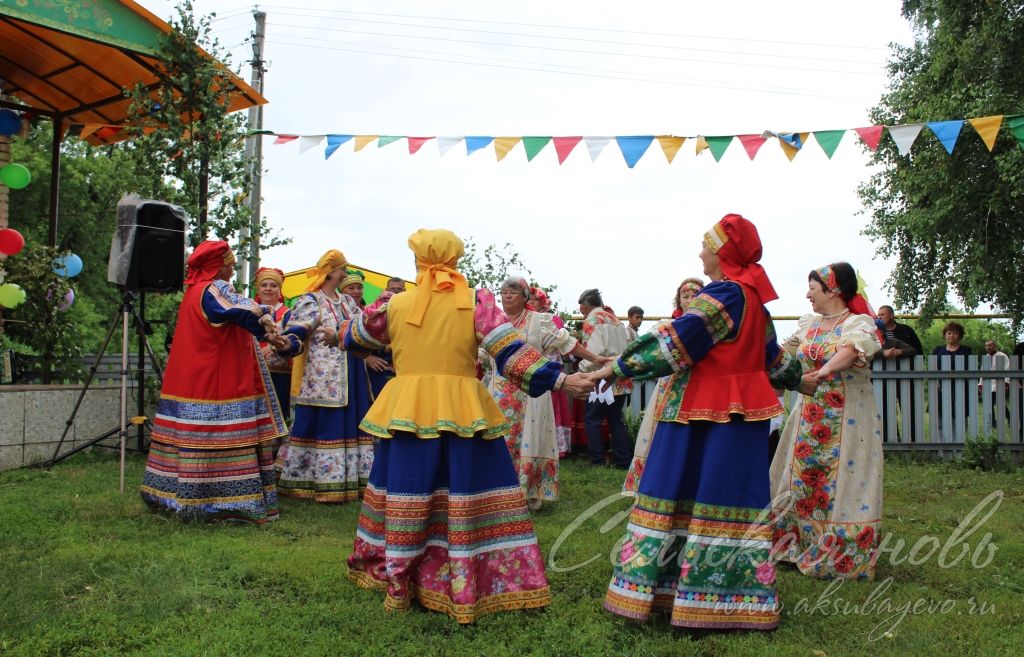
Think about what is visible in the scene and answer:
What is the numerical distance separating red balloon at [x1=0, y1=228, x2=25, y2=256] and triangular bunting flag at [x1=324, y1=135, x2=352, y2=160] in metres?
3.53

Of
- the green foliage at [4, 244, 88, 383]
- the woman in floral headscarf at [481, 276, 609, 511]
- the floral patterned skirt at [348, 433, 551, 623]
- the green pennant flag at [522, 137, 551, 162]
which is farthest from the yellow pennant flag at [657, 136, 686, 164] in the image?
the green foliage at [4, 244, 88, 383]

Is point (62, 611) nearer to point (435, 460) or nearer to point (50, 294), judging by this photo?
point (435, 460)

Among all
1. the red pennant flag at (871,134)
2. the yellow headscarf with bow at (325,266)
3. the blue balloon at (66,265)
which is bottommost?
the yellow headscarf with bow at (325,266)

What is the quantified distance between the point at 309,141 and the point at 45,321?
362cm

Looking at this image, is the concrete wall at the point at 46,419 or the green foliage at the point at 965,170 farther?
the green foliage at the point at 965,170

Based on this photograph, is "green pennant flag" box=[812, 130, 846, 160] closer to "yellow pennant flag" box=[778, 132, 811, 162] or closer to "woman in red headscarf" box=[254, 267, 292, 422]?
"yellow pennant flag" box=[778, 132, 811, 162]

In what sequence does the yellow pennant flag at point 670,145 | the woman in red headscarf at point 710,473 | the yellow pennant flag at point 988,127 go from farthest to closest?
the yellow pennant flag at point 670,145
the yellow pennant flag at point 988,127
the woman in red headscarf at point 710,473

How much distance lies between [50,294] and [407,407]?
7.44 m

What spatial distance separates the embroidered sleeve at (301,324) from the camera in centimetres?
653

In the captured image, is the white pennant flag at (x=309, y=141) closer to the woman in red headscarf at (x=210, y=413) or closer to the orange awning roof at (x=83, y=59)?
the orange awning roof at (x=83, y=59)

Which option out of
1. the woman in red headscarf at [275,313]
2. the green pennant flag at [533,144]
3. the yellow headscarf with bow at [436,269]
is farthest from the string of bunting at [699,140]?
the yellow headscarf with bow at [436,269]

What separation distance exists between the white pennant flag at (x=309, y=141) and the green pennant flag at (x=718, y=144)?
4.60 m

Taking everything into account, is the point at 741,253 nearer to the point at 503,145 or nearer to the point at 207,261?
the point at 207,261

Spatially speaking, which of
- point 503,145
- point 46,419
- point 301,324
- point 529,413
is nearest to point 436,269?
point 301,324
